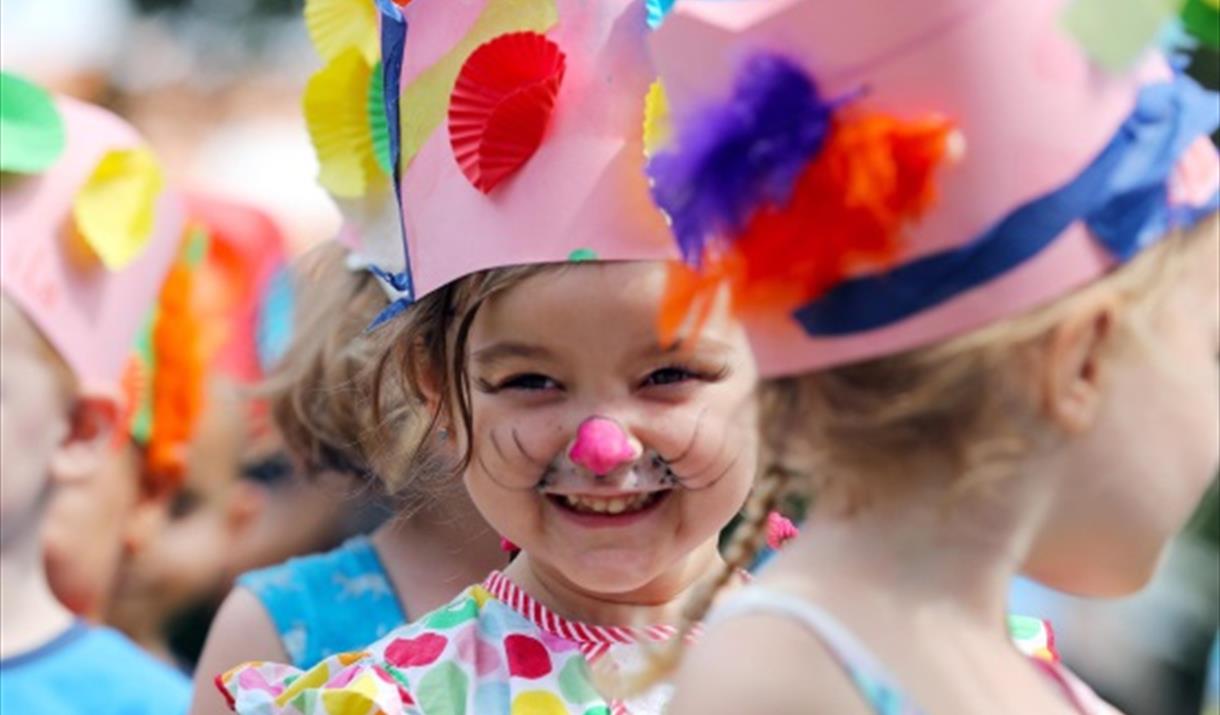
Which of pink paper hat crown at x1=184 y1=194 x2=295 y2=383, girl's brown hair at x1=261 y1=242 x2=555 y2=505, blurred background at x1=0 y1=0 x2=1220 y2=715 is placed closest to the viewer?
girl's brown hair at x1=261 y1=242 x2=555 y2=505

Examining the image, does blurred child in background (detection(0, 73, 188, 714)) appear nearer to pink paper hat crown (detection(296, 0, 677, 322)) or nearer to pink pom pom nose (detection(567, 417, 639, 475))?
pink paper hat crown (detection(296, 0, 677, 322))

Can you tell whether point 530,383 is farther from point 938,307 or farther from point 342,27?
point 938,307

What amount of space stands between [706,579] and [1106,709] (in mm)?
659

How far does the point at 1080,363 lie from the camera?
6.62 ft

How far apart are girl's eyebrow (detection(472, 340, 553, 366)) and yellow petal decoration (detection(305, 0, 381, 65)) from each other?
62 centimetres

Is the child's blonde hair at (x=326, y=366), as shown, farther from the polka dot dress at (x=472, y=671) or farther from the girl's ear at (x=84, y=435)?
the polka dot dress at (x=472, y=671)

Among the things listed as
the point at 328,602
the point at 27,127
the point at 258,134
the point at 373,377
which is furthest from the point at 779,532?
the point at 258,134

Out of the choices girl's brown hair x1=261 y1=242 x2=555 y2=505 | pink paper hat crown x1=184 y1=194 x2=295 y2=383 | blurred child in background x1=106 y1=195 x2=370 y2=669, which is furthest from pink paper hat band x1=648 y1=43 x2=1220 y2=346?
blurred child in background x1=106 y1=195 x2=370 y2=669

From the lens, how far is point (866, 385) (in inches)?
80.0

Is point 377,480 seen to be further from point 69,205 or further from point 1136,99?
point 1136,99

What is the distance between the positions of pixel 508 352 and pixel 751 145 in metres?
0.79

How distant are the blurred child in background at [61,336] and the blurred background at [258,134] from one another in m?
0.35

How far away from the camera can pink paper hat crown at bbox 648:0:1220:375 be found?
6.54ft

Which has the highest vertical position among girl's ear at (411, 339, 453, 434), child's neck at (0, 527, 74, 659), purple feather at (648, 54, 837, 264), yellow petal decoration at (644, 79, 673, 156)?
purple feather at (648, 54, 837, 264)
